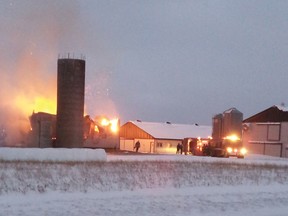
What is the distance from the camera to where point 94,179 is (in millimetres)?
Result: 21562

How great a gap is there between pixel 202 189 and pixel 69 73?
23861 mm

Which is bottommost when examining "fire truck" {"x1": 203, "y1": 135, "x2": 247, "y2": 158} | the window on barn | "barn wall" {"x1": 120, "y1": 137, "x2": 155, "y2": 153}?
"barn wall" {"x1": 120, "y1": 137, "x2": 155, "y2": 153}

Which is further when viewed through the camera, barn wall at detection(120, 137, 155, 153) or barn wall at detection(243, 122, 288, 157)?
barn wall at detection(120, 137, 155, 153)

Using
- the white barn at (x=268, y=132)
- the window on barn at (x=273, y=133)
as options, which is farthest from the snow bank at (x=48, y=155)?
the window on barn at (x=273, y=133)

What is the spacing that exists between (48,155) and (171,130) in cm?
5557

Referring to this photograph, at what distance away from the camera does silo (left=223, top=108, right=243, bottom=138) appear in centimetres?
5281

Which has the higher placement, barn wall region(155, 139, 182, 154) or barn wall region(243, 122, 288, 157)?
barn wall region(243, 122, 288, 157)

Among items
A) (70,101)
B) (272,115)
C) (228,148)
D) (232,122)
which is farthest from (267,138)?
(70,101)

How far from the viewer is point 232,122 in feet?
174

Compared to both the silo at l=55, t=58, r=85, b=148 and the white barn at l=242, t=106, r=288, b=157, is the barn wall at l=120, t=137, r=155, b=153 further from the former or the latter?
the silo at l=55, t=58, r=85, b=148

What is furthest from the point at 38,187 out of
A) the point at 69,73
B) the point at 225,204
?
the point at 69,73

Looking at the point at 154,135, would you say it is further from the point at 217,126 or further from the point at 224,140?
the point at 224,140

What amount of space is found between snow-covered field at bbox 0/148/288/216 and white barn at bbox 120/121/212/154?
4898 cm

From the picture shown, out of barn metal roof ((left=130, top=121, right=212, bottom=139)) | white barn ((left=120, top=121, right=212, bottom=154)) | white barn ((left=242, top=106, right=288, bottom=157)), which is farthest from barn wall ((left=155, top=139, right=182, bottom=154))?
white barn ((left=242, top=106, right=288, bottom=157))
